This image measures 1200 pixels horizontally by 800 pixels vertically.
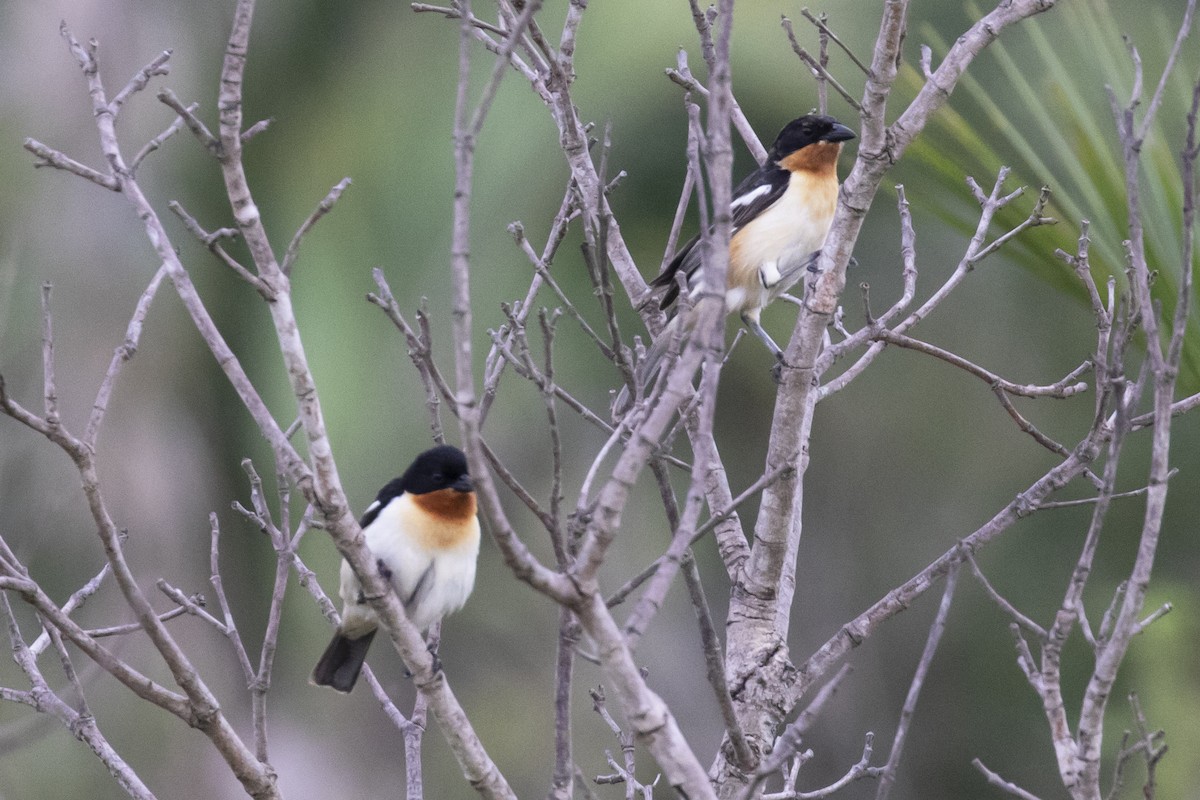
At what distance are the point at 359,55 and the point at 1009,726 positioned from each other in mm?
8531

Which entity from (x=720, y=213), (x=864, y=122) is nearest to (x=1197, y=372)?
(x=864, y=122)

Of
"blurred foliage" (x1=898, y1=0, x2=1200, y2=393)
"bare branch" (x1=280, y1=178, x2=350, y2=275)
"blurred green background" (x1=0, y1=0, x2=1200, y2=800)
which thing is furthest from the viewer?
"blurred green background" (x1=0, y1=0, x2=1200, y2=800)

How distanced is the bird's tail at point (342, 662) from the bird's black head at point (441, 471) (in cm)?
52

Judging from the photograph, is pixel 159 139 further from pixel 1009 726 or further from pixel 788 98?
pixel 1009 726

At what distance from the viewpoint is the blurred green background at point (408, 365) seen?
10398 millimetres

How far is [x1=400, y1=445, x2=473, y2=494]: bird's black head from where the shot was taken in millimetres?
4227

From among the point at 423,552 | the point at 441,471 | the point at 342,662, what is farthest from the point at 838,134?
the point at 342,662

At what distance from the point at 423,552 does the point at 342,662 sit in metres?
0.46

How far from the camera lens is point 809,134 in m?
5.66

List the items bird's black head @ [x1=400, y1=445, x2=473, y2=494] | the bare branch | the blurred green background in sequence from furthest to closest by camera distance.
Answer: the blurred green background, bird's black head @ [x1=400, y1=445, x2=473, y2=494], the bare branch

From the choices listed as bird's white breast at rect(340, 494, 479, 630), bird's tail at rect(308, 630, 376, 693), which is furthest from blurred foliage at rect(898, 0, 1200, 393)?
bird's tail at rect(308, 630, 376, 693)

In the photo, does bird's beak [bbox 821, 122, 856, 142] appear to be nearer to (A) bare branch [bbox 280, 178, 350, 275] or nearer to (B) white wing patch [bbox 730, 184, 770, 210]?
(B) white wing patch [bbox 730, 184, 770, 210]

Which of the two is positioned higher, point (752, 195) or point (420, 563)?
point (752, 195)

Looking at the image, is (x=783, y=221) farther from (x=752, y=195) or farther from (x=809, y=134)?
(x=809, y=134)
